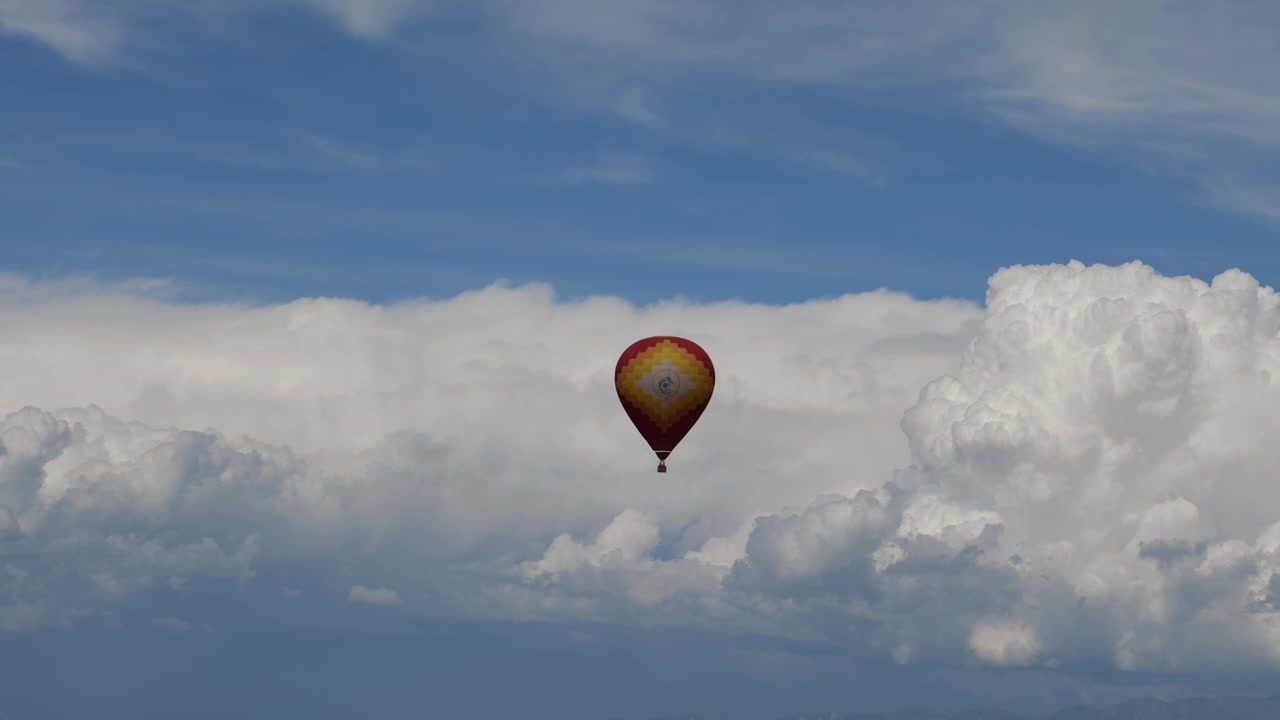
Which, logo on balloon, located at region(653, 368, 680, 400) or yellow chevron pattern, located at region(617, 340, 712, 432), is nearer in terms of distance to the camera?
logo on balloon, located at region(653, 368, 680, 400)

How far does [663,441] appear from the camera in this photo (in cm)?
15500

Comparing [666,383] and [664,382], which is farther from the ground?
[664,382]

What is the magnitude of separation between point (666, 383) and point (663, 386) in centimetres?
46

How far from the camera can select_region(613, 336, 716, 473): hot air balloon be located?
154 meters

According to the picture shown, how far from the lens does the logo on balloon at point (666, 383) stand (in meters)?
154

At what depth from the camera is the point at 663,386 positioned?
153625 mm

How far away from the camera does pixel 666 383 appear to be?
504 feet

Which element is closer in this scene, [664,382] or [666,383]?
[666,383]

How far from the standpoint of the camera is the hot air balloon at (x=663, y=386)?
15362cm

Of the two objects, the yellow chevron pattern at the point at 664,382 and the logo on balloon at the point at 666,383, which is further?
the yellow chevron pattern at the point at 664,382

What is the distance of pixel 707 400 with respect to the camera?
15750 cm

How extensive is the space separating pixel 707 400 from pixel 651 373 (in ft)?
24.7

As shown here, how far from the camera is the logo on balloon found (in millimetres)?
153500
